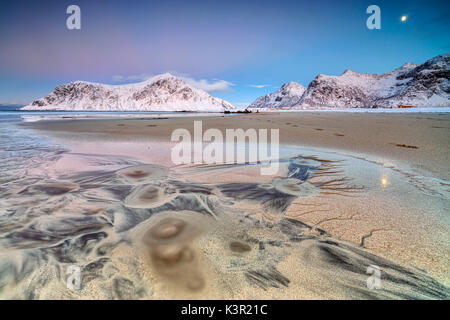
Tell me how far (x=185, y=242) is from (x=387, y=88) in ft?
685

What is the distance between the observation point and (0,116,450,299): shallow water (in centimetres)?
119

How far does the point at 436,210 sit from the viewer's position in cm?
203

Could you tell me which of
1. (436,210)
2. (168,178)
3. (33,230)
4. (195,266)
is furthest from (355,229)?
(33,230)

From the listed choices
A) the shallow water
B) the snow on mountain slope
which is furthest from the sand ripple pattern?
the snow on mountain slope

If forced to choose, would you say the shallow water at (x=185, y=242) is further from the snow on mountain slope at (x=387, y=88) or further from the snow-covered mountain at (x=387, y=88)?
the snow on mountain slope at (x=387, y=88)

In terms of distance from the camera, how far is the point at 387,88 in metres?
153

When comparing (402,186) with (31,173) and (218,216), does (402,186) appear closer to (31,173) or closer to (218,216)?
(218,216)

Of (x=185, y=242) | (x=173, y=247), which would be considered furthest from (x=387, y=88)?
(x=173, y=247)

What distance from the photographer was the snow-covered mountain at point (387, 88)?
369 ft

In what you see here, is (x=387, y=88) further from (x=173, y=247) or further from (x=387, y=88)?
(x=173, y=247)

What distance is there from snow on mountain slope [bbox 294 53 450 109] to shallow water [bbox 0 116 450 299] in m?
152

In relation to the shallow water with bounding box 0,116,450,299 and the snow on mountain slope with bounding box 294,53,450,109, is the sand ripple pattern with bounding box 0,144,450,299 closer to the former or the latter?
the shallow water with bounding box 0,116,450,299

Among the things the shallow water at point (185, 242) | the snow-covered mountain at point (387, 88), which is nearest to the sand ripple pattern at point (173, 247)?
the shallow water at point (185, 242)
